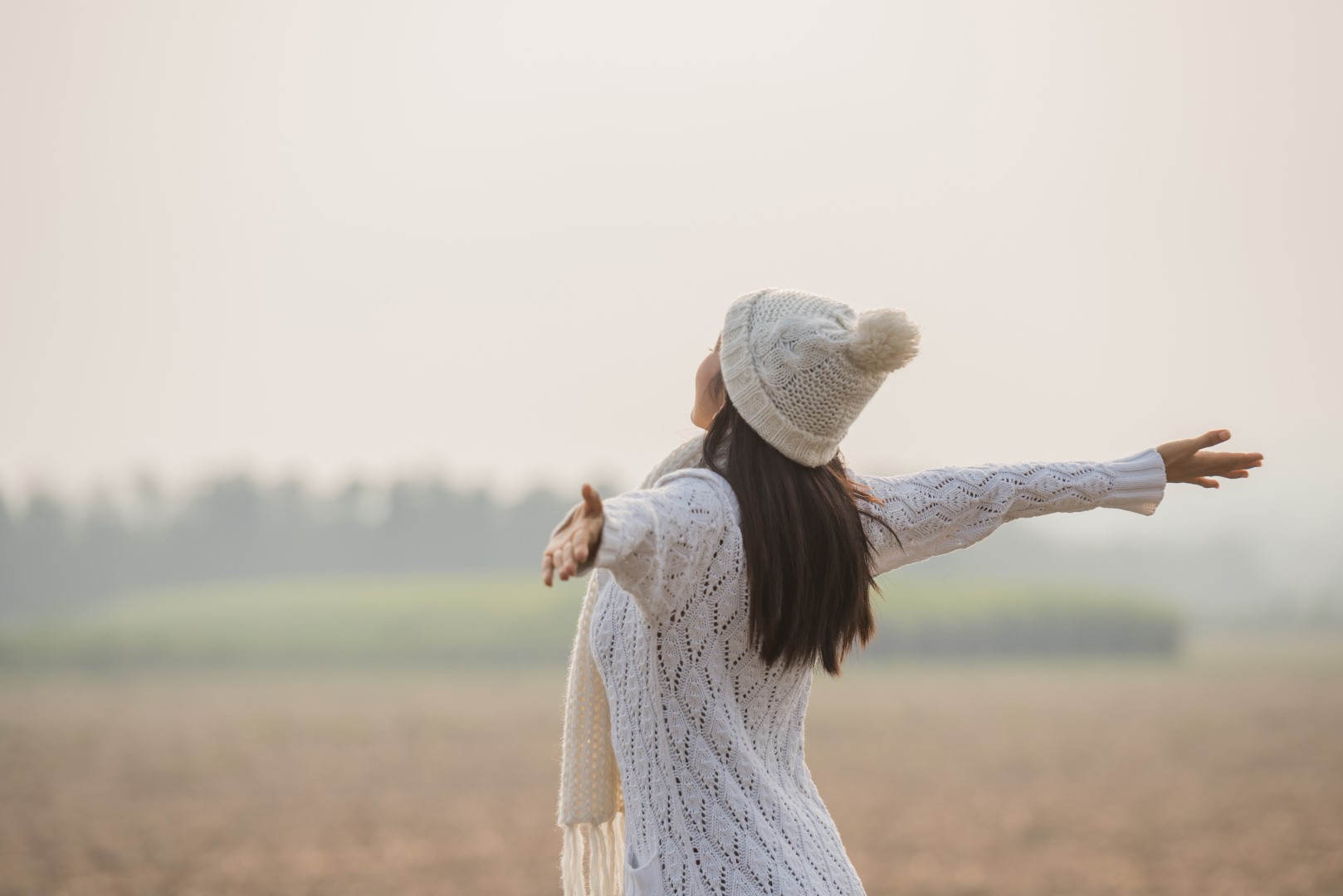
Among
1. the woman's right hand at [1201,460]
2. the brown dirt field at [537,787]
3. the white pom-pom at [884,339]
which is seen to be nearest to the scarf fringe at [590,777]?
the white pom-pom at [884,339]

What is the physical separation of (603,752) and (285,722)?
15624 millimetres

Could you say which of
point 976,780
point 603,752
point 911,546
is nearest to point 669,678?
point 603,752

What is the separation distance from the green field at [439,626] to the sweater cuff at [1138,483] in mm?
20670

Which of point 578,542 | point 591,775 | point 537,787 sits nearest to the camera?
point 578,542

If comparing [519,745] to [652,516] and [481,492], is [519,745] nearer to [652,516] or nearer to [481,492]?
[652,516]

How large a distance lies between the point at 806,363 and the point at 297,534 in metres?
29.4

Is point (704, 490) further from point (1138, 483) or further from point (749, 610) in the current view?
point (1138, 483)

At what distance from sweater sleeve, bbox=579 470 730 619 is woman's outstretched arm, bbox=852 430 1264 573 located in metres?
0.40

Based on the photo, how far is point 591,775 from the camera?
217 cm

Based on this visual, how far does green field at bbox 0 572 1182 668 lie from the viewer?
2355 centimetres

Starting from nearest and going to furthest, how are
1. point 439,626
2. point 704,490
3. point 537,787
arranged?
1. point 704,490
2. point 537,787
3. point 439,626

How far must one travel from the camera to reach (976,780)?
40.2 ft

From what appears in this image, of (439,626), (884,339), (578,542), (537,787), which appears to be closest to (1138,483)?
(884,339)

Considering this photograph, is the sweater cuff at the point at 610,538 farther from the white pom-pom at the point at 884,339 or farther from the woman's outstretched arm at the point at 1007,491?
the woman's outstretched arm at the point at 1007,491
